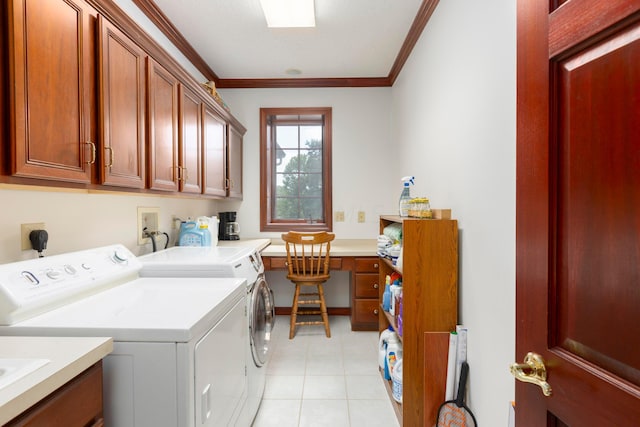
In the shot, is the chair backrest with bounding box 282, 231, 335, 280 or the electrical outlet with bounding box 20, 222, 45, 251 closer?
the electrical outlet with bounding box 20, 222, 45, 251

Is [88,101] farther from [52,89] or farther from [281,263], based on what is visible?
[281,263]

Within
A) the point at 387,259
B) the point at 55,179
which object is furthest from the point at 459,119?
the point at 55,179

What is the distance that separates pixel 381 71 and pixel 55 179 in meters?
2.98

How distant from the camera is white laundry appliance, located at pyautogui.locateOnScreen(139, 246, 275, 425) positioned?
5.40 ft

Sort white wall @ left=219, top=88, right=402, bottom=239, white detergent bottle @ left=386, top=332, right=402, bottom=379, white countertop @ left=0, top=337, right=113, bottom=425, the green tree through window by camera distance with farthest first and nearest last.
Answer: the green tree through window < white wall @ left=219, top=88, right=402, bottom=239 < white detergent bottle @ left=386, top=332, right=402, bottom=379 < white countertop @ left=0, top=337, right=113, bottom=425

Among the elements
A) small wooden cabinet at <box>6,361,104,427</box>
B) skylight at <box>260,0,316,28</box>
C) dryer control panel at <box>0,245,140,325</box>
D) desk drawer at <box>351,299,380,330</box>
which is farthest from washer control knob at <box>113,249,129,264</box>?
desk drawer at <box>351,299,380,330</box>

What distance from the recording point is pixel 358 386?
7.25 feet

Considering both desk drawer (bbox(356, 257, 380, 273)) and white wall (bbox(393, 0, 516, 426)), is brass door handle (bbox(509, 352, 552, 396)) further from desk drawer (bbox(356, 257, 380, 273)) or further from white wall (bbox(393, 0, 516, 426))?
desk drawer (bbox(356, 257, 380, 273))

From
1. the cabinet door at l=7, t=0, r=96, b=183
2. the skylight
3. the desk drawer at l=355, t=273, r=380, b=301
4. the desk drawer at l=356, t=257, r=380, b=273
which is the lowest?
the desk drawer at l=355, t=273, r=380, b=301

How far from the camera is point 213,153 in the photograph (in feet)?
8.52

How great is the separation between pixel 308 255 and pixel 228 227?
2.92 ft

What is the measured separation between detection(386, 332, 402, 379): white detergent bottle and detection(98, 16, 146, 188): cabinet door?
1.72m

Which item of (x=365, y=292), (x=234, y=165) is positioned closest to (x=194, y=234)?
(x=234, y=165)

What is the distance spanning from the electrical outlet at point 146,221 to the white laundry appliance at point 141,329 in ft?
2.13
